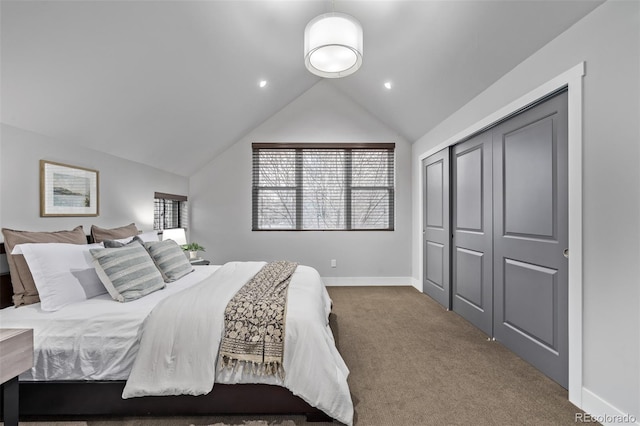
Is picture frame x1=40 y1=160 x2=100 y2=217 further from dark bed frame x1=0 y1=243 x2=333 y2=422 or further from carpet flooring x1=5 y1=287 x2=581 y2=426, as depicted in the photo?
carpet flooring x1=5 y1=287 x2=581 y2=426

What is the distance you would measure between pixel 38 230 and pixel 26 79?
1.05 meters

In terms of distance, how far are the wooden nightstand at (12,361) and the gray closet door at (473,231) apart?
129 inches

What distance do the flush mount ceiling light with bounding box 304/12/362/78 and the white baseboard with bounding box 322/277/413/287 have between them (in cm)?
339

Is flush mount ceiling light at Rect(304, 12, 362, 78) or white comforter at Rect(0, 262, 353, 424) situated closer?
white comforter at Rect(0, 262, 353, 424)

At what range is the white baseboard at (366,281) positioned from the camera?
4.96 meters

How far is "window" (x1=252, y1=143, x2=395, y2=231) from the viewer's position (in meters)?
5.00

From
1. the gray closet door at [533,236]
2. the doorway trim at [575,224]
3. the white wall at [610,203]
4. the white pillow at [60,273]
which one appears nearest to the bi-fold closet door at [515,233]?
the gray closet door at [533,236]

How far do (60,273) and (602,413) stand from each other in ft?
10.8

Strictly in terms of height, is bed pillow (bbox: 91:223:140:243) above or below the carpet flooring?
above

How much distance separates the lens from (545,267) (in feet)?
7.25

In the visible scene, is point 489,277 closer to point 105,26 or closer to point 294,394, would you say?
point 294,394

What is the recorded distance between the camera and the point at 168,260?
→ 8.71ft

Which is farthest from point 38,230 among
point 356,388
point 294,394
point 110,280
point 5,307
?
point 356,388

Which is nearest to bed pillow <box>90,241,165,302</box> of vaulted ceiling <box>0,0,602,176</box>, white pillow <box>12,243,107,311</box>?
white pillow <box>12,243,107,311</box>
